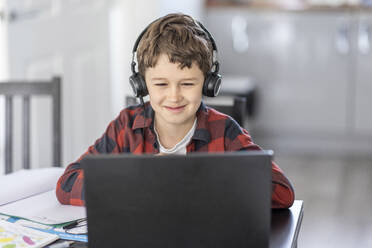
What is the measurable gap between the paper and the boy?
17 centimetres

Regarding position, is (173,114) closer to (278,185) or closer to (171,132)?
(171,132)

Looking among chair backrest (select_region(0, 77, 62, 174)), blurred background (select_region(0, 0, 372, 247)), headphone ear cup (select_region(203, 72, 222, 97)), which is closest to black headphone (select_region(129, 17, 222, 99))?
headphone ear cup (select_region(203, 72, 222, 97))

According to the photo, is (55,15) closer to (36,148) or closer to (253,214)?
(36,148)

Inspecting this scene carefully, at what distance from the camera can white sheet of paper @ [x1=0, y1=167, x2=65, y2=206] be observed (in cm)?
116

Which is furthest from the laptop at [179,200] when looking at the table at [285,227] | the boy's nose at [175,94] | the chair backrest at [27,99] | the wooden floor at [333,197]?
the wooden floor at [333,197]

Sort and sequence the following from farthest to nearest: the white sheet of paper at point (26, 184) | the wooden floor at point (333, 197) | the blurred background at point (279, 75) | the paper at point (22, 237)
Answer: the blurred background at point (279, 75) < the wooden floor at point (333, 197) < the white sheet of paper at point (26, 184) < the paper at point (22, 237)

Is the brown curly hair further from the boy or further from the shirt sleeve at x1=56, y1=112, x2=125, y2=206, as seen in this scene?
the shirt sleeve at x1=56, y1=112, x2=125, y2=206

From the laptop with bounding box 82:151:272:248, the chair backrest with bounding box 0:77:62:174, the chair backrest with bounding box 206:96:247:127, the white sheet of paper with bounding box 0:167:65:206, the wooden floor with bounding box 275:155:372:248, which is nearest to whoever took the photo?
the laptop with bounding box 82:151:272:248

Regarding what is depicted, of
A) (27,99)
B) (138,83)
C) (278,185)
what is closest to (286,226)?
(278,185)

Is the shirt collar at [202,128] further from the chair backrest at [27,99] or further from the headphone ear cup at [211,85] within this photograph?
the chair backrest at [27,99]

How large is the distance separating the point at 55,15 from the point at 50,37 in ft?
0.35

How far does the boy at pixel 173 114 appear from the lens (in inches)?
43.7

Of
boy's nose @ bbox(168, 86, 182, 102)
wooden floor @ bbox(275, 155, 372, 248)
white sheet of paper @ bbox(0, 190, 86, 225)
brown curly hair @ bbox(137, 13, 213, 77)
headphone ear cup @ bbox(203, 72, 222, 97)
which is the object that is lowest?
→ wooden floor @ bbox(275, 155, 372, 248)

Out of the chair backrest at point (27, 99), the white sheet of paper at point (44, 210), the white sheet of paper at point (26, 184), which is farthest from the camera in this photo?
the chair backrest at point (27, 99)
